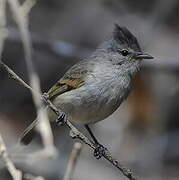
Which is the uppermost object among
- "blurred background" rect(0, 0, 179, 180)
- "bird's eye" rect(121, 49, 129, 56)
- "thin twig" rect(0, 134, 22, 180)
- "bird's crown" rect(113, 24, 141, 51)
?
"blurred background" rect(0, 0, 179, 180)

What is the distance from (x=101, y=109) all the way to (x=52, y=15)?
398 centimetres

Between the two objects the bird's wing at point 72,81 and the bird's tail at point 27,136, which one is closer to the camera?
the bird's wing at point 72,81

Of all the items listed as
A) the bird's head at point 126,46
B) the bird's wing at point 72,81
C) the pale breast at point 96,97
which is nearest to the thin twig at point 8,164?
the pale breast at point 96,97

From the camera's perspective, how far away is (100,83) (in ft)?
18.7

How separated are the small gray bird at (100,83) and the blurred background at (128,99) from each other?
140 cm

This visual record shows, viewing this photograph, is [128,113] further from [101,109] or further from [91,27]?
[101,109]

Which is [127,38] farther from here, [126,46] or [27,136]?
[27,136]

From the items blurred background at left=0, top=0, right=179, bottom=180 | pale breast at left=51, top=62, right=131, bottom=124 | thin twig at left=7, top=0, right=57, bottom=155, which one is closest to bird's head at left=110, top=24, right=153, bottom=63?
pale breast at left=51, top=62, right=131, bottom=124

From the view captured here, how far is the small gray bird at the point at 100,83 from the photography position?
5668 mm

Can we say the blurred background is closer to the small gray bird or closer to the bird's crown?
the small gray bird

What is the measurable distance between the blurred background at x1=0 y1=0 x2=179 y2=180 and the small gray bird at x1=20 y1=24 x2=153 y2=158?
1.40 m

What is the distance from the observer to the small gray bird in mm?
5668

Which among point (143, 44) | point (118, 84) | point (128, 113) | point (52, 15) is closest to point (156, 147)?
point (128, 113)

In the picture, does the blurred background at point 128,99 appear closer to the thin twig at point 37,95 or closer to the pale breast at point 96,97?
the pale breast at point 96,97
